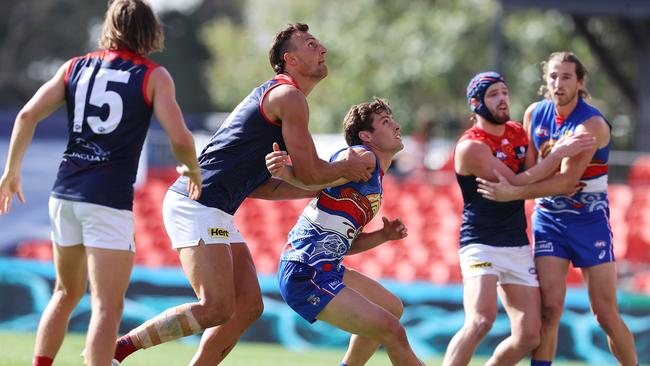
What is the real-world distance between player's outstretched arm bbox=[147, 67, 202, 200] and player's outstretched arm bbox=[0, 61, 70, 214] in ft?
1.71

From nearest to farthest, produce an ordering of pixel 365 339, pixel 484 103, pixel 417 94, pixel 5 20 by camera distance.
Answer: pixel 365 339 < pixel 484 103 < pixel 417 94 < pixel 5 20

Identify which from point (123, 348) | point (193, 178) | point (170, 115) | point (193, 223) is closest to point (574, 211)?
point (193, 223)

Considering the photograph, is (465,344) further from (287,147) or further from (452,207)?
(452,207)

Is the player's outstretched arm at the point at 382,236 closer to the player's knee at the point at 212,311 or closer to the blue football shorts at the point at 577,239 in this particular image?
the player's knee at the point at 212,311

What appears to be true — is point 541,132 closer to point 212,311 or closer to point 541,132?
point 541,132

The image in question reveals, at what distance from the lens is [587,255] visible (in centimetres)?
730

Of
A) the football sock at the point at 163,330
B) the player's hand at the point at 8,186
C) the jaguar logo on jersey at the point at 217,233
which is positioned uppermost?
the player's hand at the point at 8,186

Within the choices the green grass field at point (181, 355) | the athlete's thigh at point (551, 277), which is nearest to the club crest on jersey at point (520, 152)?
the athlete's thigh at point (551, 277)

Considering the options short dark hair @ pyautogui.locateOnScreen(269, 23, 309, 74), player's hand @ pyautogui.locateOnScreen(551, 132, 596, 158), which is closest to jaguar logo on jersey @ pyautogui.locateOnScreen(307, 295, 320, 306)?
short dark hair @ pyautogui.locateOnScreen(269, 23, 309, 74)

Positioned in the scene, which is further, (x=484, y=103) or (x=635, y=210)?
(x=635, y=210)

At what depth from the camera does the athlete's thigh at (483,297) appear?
688 cm

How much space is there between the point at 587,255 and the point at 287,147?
2403mm

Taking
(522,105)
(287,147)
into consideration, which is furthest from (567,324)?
(522,105)

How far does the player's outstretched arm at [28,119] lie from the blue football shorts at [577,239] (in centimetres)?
341
